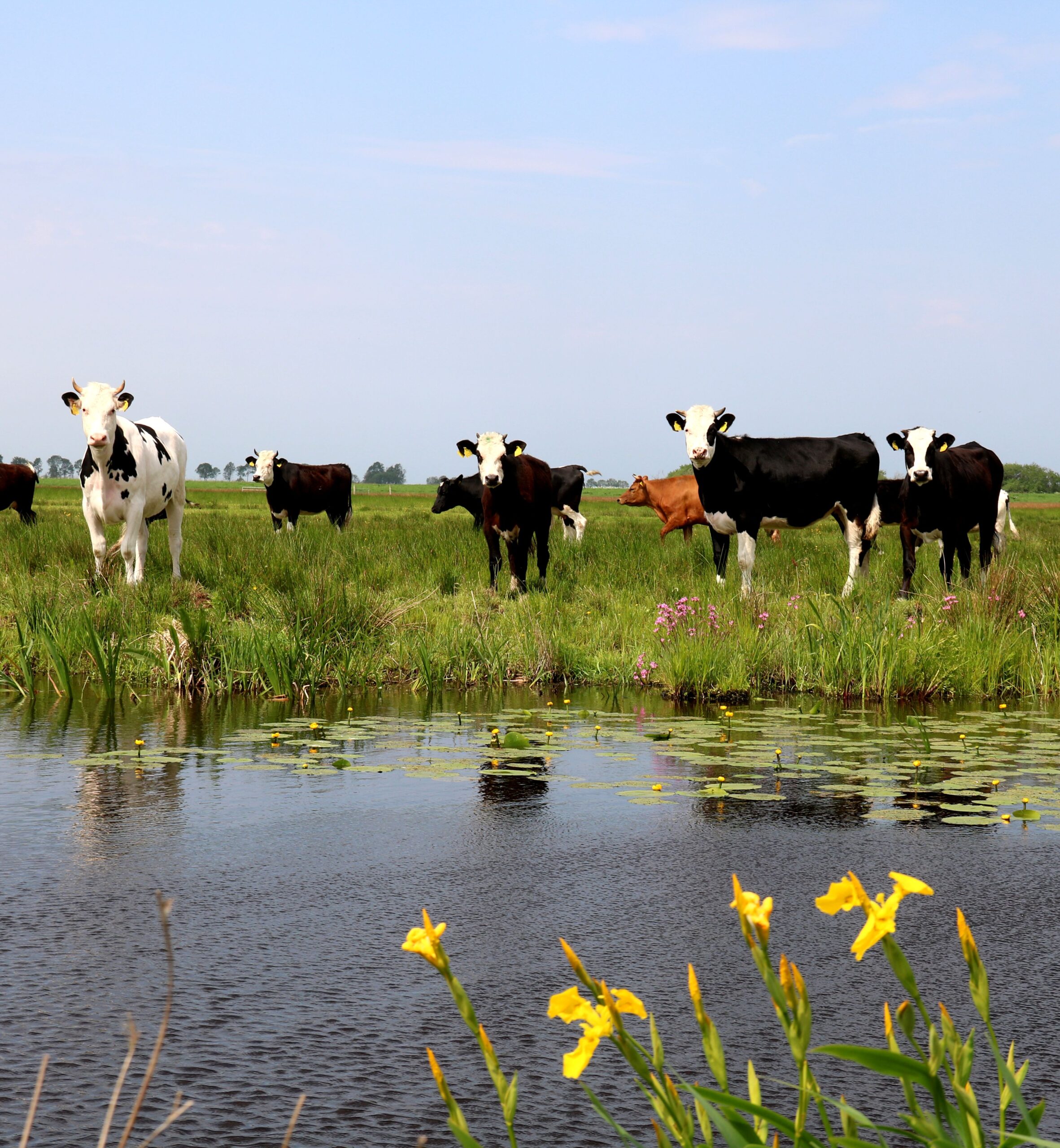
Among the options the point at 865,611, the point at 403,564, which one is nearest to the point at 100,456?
the point at 403,564

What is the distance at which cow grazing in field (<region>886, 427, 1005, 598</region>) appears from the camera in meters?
16.4

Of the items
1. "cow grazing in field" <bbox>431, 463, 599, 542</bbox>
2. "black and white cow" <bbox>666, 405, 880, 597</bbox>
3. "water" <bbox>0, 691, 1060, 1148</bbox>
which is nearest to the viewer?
"water" <bbox>0, 691, 1060, 1148</bbox>

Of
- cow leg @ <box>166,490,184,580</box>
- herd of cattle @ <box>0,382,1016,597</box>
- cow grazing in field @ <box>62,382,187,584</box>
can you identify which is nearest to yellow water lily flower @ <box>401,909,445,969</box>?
herd of cattle @ <box>0,382,1016,597</box>

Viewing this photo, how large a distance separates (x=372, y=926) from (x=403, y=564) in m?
12.2

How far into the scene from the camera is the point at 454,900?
4434 mm

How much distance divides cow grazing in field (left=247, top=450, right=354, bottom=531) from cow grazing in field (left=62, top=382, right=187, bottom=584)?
14170 mm

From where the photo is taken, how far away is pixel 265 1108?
109 inches

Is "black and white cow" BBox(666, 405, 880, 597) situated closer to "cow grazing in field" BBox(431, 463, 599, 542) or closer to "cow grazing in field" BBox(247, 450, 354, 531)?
"cow grazing in field" BBox(431, 463, 599, 542)

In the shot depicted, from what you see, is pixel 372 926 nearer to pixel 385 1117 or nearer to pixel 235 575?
pixel 385 1117

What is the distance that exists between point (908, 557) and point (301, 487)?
18.3 meters

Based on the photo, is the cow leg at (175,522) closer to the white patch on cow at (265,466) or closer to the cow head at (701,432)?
the cow head at (701,432)

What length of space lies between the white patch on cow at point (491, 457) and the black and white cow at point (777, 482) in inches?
92.7

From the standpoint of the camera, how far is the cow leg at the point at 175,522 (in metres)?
16.2

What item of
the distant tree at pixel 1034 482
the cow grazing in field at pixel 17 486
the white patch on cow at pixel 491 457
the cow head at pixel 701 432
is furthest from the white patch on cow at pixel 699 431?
the distant tree at pixel 1034 482
